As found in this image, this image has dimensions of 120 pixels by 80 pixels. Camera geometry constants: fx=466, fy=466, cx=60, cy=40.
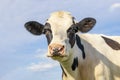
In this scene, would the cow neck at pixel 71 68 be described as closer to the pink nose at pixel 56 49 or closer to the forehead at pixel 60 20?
the forehead at pixel 60 20

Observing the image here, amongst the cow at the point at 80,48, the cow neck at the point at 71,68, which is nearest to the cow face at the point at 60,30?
the cow at the point at 80,48

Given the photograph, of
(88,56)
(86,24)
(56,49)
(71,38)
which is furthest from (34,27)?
(56,49)

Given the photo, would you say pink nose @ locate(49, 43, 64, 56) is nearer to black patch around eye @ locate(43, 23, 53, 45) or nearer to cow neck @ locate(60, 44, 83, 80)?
black patch around eye @ locate(43, 23, 53, 45)

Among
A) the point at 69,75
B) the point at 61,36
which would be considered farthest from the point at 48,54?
the point at 69,75

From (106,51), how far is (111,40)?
0.61m

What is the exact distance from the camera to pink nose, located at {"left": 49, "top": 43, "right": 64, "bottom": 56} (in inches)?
426

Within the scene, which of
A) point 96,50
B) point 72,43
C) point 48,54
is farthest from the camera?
point 96,50

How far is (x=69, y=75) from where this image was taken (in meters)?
12.3

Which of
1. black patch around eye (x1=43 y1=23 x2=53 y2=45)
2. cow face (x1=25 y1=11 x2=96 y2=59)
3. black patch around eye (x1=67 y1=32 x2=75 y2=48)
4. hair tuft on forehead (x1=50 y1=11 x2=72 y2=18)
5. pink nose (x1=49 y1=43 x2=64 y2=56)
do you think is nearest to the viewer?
pink nose (x1=49 y1=43 x2=64 y2=56)

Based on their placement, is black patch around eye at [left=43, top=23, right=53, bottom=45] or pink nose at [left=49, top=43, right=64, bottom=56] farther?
black patch around eye at [left=43, top=23, right=53, bottom=45]

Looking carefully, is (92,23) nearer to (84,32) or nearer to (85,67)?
(84,32)

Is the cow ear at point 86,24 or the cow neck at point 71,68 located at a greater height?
the cow ear at point 86,24

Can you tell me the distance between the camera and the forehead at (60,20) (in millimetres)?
11500

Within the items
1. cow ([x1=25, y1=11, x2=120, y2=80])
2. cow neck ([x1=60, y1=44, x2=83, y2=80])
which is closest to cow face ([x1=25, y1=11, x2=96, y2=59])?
cow ([x1=25, y1=11, x2=120, y2=80])
